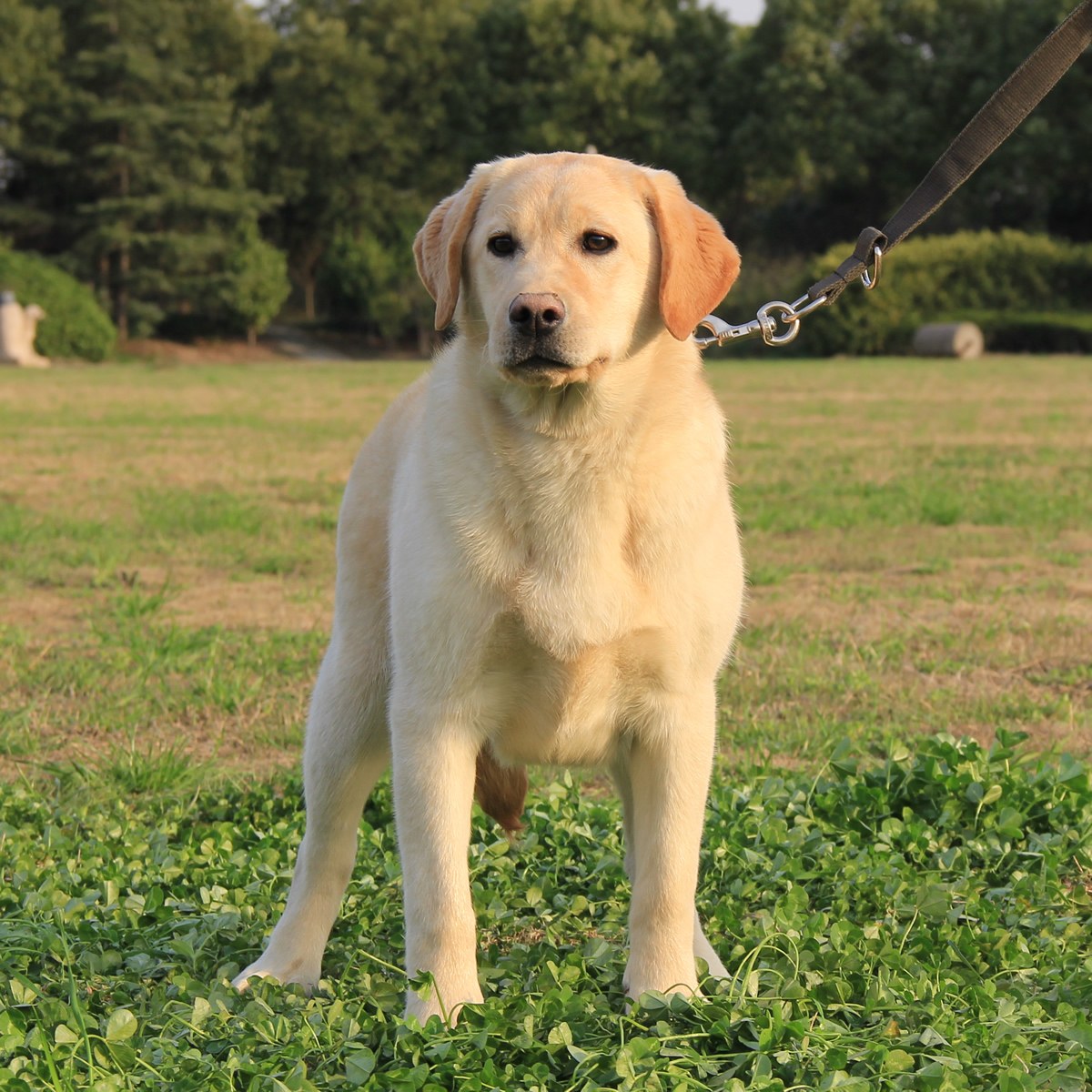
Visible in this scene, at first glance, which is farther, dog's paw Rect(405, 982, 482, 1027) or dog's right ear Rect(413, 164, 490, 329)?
dog's right ear Rect(413, 164, 490, 329)

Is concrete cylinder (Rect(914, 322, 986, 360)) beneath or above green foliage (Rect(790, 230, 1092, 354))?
beneath

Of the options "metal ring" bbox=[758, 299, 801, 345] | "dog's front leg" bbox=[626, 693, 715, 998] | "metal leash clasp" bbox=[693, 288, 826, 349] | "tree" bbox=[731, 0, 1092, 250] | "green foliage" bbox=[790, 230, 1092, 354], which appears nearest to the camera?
"dog's front leg" bbox=[626, 693, 715, 998]

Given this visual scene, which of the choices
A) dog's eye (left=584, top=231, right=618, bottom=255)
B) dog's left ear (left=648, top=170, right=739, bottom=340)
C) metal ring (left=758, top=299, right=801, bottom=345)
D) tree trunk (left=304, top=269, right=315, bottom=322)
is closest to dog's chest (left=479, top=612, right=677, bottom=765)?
dog's left ear (left=648, top=170, right=739, bottom=340)

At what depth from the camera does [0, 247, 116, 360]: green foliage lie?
33.1 m

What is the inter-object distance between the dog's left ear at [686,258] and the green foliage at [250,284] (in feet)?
126

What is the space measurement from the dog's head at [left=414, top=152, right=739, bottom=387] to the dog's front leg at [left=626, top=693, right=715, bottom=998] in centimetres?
74

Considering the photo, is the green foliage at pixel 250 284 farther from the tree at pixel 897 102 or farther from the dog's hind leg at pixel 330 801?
the dog's hind leg at pixel 330 801

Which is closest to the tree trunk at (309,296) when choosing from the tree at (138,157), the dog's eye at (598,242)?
the tree at (138,157)

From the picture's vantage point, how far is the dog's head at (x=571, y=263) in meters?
2.75

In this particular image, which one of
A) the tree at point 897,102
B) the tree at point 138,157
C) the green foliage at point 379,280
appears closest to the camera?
the tree at point 138,157

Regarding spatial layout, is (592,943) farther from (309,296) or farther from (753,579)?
(309,296)

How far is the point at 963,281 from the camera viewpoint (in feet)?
119

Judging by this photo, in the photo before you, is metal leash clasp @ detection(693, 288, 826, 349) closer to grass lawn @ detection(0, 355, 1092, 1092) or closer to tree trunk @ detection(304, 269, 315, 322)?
grass lawn @ detection(0, 355, 1092, 1092)

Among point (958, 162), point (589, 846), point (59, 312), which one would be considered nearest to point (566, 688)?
point (589, 846)
